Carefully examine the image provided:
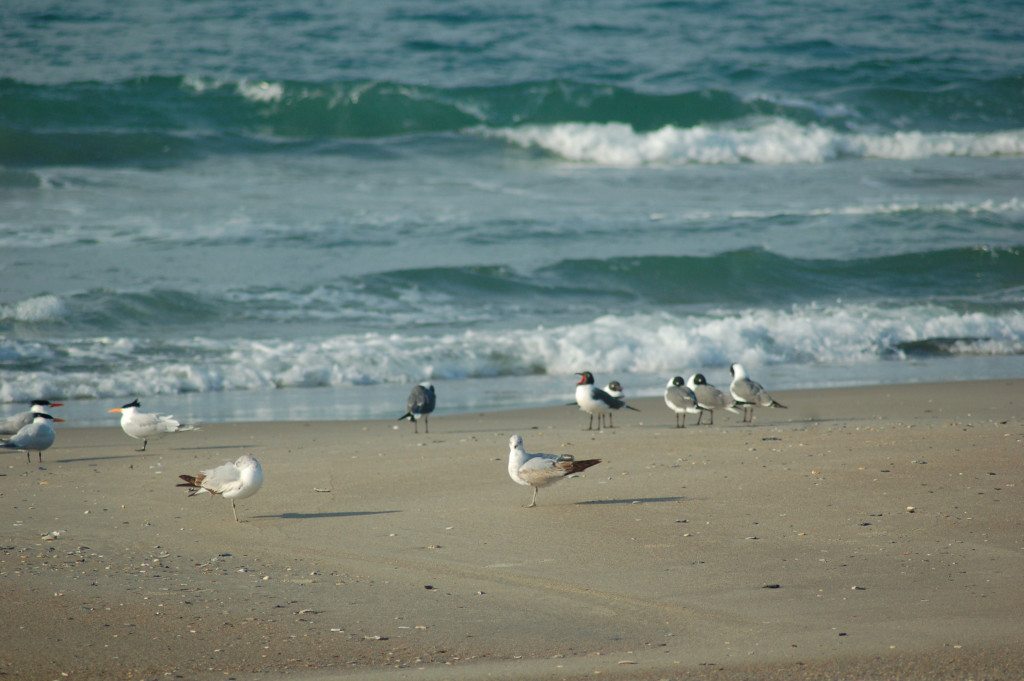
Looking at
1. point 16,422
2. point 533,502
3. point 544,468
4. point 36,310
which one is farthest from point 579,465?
point 36,310

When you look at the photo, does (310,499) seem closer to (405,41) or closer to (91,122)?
(91,122)

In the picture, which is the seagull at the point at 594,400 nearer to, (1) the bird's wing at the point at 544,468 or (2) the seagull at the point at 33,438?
(1) the bird's wing at the point at 544,468

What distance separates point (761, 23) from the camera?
34.4 meters

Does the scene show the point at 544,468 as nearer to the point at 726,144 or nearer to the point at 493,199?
the point at 493,199

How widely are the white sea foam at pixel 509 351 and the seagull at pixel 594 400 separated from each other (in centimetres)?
331

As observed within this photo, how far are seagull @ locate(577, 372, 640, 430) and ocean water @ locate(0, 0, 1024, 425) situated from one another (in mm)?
809

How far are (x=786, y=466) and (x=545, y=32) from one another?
87.9ft

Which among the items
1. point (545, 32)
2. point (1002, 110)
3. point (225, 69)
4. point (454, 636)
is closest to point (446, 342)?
point (454, 636)

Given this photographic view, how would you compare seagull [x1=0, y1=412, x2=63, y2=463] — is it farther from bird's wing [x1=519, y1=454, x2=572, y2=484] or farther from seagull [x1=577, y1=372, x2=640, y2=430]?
seagull [x1=577, y1=372, x2=640, y2=430]

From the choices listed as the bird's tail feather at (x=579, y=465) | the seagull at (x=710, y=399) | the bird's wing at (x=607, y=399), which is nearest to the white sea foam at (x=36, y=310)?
the bird's wing at (x=607, y=399)

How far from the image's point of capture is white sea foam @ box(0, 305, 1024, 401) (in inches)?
511

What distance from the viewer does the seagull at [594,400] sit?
416 inches

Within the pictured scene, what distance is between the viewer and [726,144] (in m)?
28.6

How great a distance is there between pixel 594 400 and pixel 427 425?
155 centimetres
